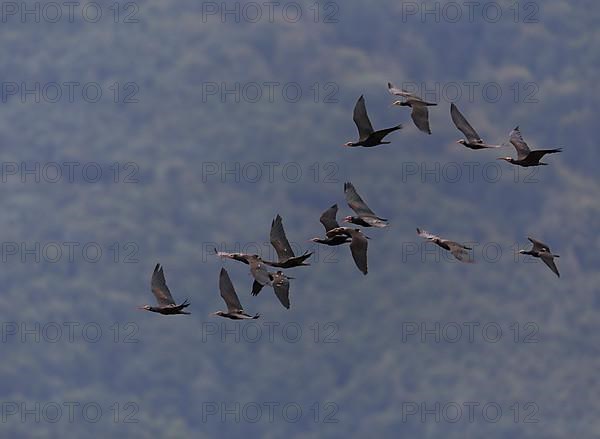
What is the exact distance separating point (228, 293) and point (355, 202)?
8.58m

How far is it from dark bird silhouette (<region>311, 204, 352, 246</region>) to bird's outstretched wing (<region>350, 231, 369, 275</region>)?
3184mm

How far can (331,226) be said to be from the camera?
106 meters

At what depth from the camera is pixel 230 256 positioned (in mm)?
108688

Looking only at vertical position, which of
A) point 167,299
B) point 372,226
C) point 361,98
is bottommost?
point 167,299

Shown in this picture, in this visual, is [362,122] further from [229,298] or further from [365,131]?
[229,298]

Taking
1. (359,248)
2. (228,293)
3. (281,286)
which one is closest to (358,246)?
(359,248)

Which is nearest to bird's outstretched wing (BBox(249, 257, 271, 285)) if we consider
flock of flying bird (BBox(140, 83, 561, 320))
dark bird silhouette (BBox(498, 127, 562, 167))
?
flock of flying bird (BBox(140, 83, 561, 320))

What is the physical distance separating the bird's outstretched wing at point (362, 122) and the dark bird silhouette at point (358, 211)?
2.92m

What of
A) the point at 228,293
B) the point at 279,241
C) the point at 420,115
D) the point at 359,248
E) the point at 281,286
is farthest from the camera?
the point at 228,293

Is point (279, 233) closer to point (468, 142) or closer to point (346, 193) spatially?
point (346, 193)

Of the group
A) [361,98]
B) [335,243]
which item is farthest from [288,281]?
[361,98]

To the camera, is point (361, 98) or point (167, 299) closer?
point (361, 98)

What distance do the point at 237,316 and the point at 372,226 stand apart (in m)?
8.96

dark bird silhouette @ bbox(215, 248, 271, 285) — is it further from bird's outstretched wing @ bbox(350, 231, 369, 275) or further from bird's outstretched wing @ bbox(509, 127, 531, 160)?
bird's outstretched wing @ bbox(509, 127, 531, 160)
